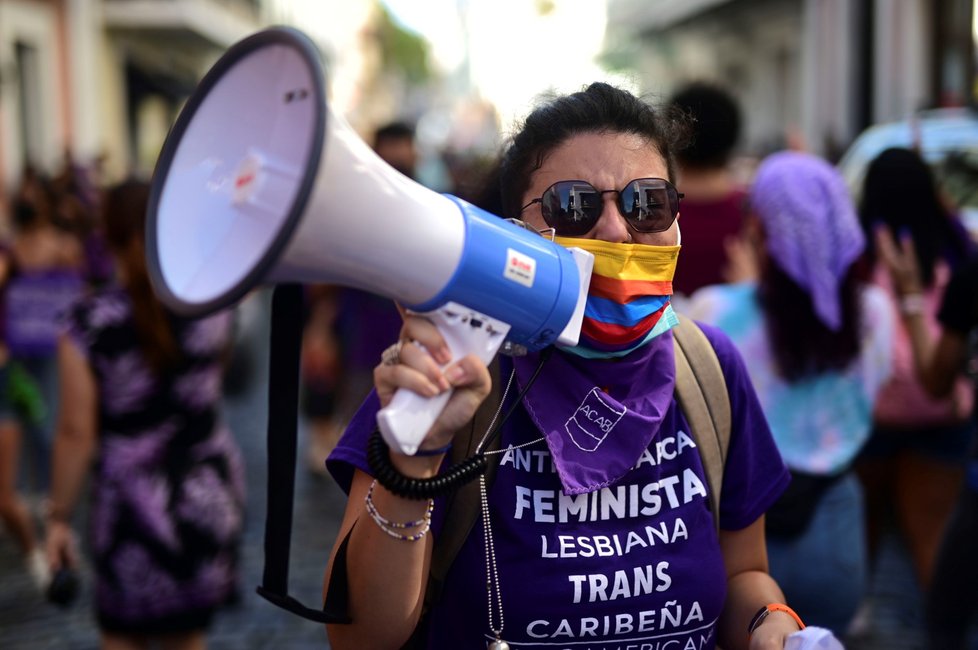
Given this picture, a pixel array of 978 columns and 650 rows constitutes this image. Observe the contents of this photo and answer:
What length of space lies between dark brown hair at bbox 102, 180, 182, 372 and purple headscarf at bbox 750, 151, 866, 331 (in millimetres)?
1783

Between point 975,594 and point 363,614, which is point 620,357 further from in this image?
point 975,594

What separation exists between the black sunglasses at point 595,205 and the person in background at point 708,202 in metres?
2.00

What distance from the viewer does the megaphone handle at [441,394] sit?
138cm

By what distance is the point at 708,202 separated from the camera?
396 centimetres

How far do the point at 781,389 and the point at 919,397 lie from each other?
134 cm

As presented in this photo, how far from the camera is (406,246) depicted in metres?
1.36

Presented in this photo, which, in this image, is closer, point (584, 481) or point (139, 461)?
point (584, 481)

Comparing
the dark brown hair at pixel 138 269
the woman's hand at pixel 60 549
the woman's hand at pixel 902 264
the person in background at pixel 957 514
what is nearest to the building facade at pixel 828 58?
the woman's hand at pixel 902 264

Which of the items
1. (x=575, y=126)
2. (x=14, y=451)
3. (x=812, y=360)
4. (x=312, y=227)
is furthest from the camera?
→ (x=14, y=451)

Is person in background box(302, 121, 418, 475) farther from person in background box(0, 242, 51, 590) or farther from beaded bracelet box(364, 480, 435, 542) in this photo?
beaded bracelet box(364, 480, 435, 542)

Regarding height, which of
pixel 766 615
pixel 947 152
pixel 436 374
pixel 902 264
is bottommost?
pixel 766 615

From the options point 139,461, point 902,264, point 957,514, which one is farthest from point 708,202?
point 139,461

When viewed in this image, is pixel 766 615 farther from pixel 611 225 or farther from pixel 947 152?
pixel 947 152

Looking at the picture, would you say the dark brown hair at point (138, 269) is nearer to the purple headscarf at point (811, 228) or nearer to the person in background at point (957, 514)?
the purple headscarf at point (811, 228)
